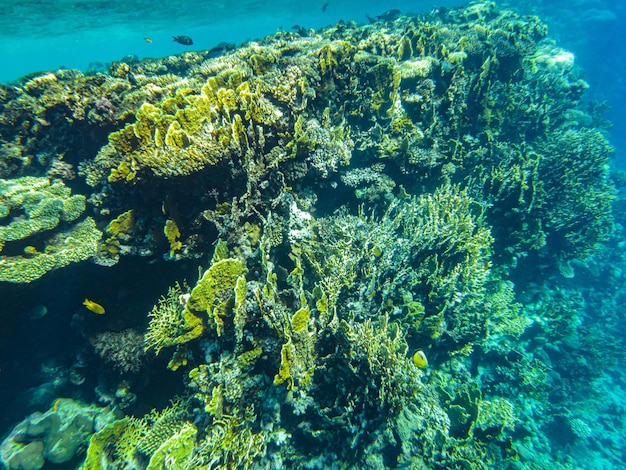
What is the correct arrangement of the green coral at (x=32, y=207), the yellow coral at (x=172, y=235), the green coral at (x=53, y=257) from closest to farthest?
the yellow coral at (x=172, y=235), the green coral at (x=53, y=257), the green coral at (x=32, y=207)

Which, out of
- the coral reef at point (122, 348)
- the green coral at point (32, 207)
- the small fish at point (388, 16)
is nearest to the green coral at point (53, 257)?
the green coral at point (32, 207)

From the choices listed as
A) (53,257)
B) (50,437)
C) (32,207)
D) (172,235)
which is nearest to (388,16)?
(172,235)

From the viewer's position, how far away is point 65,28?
33.7 meters

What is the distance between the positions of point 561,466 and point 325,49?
11721 millimetres

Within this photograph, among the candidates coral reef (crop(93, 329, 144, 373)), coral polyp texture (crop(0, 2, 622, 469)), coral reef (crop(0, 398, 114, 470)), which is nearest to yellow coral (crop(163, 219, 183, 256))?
coral polyp texture (crop(0, 2, 622, 469))

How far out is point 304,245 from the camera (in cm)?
448

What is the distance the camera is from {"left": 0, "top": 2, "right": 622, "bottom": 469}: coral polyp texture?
11.6 feet

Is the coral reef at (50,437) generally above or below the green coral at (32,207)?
below

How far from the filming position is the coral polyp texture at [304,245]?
353 cm

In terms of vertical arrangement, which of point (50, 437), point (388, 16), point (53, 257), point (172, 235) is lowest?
point (50, 437)

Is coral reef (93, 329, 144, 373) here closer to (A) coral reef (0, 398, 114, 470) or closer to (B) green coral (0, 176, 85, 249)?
(A) coral reef (0, 398, 114, 470)

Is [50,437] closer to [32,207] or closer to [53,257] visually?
[53,257]

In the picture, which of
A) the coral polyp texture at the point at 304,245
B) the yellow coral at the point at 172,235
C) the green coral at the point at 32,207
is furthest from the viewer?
the green coral at the point at 32,207

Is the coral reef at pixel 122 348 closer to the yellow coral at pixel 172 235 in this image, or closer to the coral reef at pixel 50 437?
the coral reef at pixel 50 437
